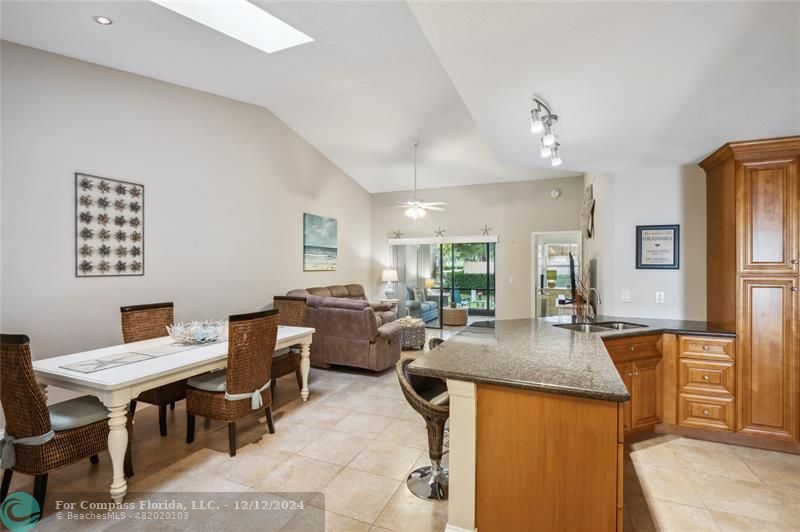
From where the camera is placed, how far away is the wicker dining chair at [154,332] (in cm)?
288

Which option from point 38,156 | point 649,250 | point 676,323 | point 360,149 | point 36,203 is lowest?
point 676,323

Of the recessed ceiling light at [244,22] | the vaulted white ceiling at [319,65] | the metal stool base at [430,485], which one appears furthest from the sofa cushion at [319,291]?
the metal stool base at [430,485]

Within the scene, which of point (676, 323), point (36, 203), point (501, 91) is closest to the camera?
point (501, 91)

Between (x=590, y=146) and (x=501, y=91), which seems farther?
(x=590, y=146)

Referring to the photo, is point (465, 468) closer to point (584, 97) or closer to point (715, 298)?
point (584, 97)

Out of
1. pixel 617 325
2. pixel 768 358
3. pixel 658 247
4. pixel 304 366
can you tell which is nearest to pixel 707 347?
pixel 768 358

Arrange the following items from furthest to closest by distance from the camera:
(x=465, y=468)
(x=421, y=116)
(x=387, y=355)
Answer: (x=421, y=116) < (x=387, y=355) < (x=465, y=468)

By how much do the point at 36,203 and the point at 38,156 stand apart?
15.7 inches

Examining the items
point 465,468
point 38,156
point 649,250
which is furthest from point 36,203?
point 649,250

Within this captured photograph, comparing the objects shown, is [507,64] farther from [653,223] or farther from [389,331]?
[389,331]

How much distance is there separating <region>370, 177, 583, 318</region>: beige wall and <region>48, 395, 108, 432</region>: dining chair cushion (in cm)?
620

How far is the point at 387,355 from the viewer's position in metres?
4.71

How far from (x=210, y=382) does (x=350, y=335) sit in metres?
2.06

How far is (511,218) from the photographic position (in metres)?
6.99
